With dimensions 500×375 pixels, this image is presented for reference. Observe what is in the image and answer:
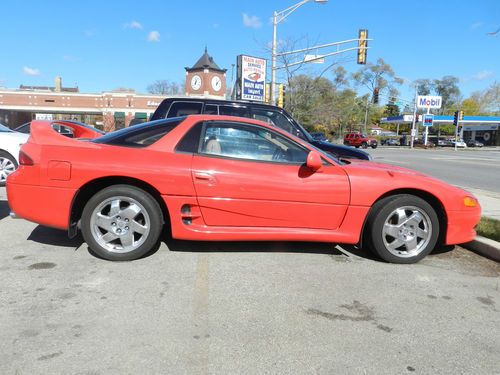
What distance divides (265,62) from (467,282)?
1951 cm

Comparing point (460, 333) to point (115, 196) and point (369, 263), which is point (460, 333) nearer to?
point (369, 263)

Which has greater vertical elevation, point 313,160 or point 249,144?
point 249,144

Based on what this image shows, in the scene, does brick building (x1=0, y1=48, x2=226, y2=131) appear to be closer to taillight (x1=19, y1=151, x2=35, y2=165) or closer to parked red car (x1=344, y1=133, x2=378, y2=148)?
parked red car (x1=344, y1=133, x2=378, y2=148)

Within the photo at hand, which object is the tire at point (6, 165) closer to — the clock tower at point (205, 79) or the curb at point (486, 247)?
the curb at point (486, 247)

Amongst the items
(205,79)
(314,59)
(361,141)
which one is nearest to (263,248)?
Result: (314,59)

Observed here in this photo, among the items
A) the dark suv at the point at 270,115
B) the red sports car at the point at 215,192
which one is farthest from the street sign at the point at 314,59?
the red sports car at the point at 215,192

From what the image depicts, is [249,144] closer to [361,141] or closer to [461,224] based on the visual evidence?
[461,224]

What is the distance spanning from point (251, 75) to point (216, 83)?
1295 inches

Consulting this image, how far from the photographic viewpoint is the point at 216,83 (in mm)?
53500

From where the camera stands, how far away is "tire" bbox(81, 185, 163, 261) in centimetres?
416

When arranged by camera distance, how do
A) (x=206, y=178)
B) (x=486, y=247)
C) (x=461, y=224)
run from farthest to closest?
(x=486, y=247)
(x=461, y=224)
(x=206, y=178)

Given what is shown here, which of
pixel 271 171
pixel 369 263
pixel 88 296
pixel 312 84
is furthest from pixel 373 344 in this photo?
pixel 312 84

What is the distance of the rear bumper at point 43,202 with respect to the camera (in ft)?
13.6

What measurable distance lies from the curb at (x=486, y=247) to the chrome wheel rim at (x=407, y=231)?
0.97m
